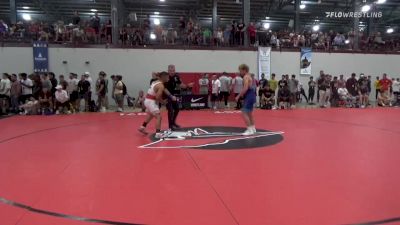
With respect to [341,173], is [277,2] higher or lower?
higher

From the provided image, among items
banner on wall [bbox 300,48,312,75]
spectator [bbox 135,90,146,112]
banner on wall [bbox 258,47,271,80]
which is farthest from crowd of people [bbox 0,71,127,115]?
banner on wall [bbox 300,48,312,75]

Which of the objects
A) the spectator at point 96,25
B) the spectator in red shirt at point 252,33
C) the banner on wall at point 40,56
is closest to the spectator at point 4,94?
the banner on wall at point 40,56

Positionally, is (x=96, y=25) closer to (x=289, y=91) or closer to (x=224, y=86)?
(x=224, y=86)

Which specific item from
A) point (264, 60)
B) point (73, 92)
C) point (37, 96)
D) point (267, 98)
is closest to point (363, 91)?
point (267, 98)

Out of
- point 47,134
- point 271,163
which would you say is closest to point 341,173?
point 271,163

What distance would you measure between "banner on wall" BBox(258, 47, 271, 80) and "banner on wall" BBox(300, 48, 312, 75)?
81.7 inches

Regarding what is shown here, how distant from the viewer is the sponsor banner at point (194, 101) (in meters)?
15.3

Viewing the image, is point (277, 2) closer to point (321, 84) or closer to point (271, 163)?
point (321, 84)

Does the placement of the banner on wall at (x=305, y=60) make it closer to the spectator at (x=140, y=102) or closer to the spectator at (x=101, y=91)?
the spectator at (x=140, y=102)

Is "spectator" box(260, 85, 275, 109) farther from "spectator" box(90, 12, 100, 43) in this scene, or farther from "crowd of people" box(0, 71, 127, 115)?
"spectator" box(90, 12, 100, 43)

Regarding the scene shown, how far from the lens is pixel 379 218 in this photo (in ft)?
10.9

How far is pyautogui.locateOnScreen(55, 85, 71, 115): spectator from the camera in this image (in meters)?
13.3

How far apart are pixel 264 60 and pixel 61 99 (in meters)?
11.4

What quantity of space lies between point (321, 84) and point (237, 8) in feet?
46.2
